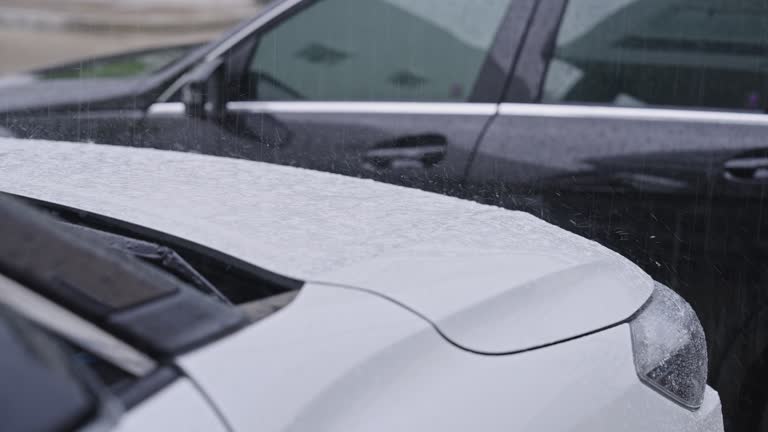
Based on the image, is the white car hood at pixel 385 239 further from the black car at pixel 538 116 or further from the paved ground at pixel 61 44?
the paved ground at pixel 61 44

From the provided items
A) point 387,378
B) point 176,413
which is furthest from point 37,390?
point 387,378

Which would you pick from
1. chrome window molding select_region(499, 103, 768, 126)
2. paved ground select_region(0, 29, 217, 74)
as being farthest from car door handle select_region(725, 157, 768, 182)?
paved ground select_region(0, 29, 217, 74)

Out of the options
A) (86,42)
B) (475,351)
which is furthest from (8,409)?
(86,42)

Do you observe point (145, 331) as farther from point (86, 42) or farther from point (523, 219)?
point (86, 42)

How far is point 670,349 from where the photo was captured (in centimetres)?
176

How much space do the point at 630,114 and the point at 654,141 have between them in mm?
134

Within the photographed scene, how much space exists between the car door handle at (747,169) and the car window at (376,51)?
0.90 metres

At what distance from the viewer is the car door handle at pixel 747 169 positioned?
2736 mm

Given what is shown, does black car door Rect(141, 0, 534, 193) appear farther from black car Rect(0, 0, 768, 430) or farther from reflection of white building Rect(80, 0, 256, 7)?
reflection of white building Rect(80, 0, 256, 7)

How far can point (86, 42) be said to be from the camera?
561 inches

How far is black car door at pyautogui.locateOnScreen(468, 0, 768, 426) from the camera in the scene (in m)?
Answer: 2.76

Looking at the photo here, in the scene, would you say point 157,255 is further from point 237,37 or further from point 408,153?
point 237,37

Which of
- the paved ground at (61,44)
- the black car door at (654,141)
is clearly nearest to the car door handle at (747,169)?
the black car door at (654,141)

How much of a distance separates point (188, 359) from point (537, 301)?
67 centimetres
